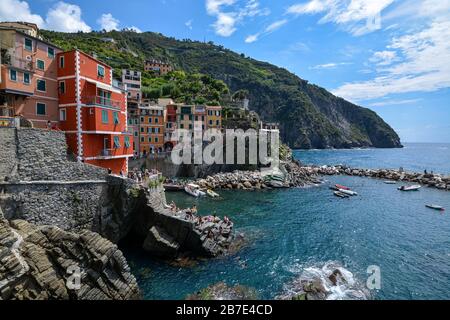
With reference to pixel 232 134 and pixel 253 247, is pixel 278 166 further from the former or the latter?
pixel 253 247

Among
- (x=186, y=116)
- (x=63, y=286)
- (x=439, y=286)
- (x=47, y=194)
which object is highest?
(x=186, y=116)

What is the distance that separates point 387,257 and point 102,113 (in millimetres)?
30142

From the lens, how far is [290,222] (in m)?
31.8

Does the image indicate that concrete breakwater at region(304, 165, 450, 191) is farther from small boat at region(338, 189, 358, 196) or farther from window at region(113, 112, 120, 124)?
window at region(113, 112, 120, 124)

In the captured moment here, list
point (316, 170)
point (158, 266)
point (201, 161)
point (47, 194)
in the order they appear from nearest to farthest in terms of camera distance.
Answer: point (47, 194) < point (158, 266) < point (201, 161) < point (316, 170)

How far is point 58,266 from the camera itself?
48.2 feet

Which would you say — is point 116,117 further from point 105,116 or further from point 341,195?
point 341,195

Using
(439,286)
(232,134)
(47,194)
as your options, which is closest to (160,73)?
(232,134)

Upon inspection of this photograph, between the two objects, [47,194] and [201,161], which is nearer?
[47,194]

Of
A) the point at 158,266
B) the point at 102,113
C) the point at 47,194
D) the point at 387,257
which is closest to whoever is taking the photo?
the point at 47,194

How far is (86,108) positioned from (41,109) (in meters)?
3.69

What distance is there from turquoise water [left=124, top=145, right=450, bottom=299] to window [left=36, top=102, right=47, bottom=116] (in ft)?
48.2

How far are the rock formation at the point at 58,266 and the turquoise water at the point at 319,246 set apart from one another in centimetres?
262

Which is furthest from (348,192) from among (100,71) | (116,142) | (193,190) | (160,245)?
(100,71)
